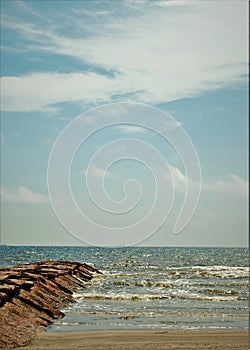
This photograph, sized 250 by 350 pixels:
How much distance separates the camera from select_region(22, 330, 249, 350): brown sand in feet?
50.2

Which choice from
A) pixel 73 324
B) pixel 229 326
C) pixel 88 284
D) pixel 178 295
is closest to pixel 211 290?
pixel 178 295

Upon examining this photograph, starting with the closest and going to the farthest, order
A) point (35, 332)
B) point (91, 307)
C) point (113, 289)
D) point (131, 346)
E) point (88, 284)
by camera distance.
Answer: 1. point (131, 346)
2. point (35, 332)
3. point (91, 307)
4. point (113, 289)
5. point (88, 284)

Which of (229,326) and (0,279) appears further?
(0,279)

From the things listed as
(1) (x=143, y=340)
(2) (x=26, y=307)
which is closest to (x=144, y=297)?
(2) (x=26, y=307)

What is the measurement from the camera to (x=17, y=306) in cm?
1888

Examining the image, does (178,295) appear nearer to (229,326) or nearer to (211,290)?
(211,290)

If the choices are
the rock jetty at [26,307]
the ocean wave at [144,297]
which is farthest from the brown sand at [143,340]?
the ocean wave at [144,297]

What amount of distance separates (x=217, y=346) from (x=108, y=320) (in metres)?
6.20

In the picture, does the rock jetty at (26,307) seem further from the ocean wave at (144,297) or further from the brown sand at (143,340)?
the ocean wave at (144,297)

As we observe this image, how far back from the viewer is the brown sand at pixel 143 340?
1529 centimetres

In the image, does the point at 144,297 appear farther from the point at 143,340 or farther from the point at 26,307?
the point at 143,340

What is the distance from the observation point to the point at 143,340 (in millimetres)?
16422

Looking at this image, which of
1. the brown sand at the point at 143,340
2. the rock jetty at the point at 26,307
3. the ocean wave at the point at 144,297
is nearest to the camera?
the brown sand at the point at 143,340

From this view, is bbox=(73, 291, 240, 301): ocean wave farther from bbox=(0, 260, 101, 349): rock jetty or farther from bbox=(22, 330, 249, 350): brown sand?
bbox=(22, 330, 249, 350): brown sand
